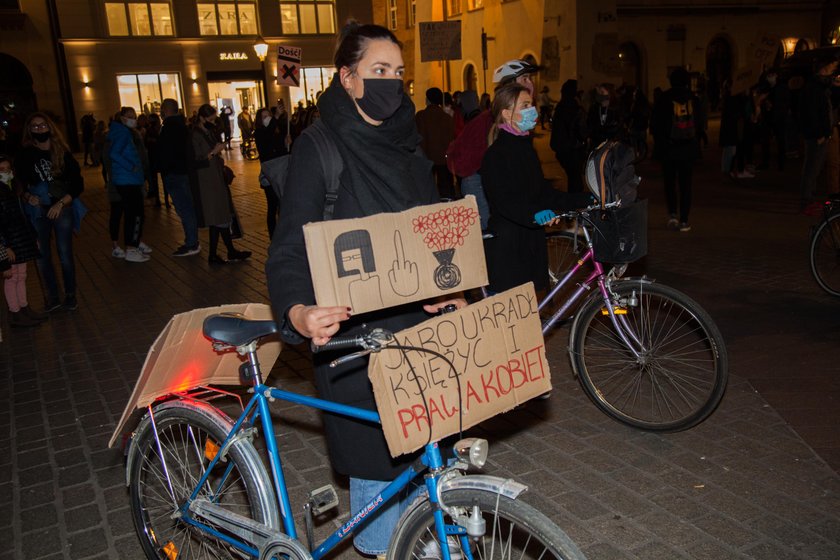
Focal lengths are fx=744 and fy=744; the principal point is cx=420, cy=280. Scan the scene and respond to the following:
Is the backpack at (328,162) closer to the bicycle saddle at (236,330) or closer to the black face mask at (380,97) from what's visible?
the black face mask at (380,97)

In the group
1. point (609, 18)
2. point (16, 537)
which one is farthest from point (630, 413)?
point (609, 18)

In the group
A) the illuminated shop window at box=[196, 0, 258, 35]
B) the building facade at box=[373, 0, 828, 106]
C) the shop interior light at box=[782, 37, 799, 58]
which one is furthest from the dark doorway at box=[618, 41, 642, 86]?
the illuminated shop window at box=[196, 0, 258, 35]

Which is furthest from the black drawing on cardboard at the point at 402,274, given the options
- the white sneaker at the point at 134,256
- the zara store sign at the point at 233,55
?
the zara store sign at the point at 233,55

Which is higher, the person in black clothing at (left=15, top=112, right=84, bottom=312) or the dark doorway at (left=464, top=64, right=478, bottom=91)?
the dark doorway at (left=464, top=64, right=478, bottom=91)

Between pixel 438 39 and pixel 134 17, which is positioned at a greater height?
pixel 134 17

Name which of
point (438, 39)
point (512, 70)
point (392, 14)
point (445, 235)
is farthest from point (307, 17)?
point (445, 235)

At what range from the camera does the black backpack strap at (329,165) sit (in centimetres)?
250

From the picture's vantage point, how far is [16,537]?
3828 millimetres

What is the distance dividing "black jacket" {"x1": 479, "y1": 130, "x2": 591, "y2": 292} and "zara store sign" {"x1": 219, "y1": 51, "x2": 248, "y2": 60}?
39869mm

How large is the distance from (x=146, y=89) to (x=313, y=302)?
4191 centimetres

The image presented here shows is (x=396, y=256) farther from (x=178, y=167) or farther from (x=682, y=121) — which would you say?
(x=178, y=167)

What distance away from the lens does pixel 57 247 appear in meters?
8.24

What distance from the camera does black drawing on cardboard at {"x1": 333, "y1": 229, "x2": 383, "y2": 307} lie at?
2.13 m

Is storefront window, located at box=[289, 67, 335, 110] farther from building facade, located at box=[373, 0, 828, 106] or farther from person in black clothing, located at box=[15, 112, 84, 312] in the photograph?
person in black clothing, located at box=[15, 112, 84, 312]
